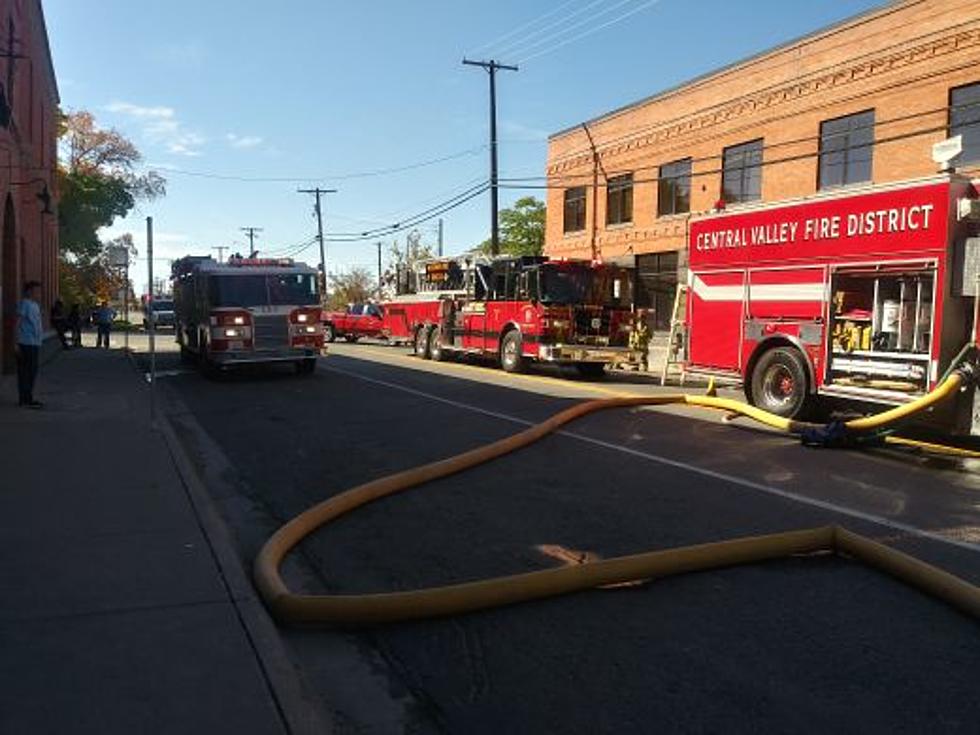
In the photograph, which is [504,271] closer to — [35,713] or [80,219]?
[35,713]

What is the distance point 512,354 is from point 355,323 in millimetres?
19691

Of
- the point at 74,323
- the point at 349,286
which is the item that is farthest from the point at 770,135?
the point at 349,286

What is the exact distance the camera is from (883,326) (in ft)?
38.2

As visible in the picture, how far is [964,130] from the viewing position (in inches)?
836

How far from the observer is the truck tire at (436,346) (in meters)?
26.9

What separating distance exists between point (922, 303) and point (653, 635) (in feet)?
25.4

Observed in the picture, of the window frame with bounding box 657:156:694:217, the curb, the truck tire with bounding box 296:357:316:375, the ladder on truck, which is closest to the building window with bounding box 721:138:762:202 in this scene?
the window frame with bounding box 657:156:694:217

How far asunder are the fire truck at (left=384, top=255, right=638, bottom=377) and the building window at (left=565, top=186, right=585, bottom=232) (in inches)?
452

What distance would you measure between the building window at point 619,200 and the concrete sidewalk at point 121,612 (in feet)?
83.8

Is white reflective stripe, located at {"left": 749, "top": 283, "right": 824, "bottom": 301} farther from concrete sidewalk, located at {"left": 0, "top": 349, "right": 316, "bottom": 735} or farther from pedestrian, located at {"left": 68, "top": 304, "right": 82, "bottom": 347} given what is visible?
pedestrian, located at {"left": 68, "top": 304, "right": 82, "bottom": 347}

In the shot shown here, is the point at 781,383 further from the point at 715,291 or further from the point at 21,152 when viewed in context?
the point at 21,152

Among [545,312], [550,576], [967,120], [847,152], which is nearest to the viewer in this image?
[550,576]

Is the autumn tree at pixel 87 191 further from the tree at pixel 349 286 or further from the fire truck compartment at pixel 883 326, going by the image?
the fire truck compartment at pixel 883 326

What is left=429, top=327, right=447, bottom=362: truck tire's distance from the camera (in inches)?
1058
